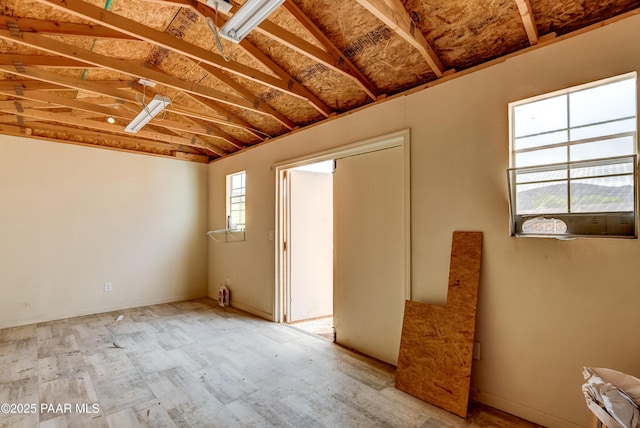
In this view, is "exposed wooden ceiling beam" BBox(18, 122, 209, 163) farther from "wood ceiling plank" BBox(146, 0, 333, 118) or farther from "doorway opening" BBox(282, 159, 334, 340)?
"wood ceiling plank" BBox(146, 0, 333, 118)

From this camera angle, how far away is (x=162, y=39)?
2.38 m

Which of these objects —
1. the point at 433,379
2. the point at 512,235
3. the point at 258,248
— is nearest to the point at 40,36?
the point at 258,248

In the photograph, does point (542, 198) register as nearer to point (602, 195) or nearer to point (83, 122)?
point (602, 195)

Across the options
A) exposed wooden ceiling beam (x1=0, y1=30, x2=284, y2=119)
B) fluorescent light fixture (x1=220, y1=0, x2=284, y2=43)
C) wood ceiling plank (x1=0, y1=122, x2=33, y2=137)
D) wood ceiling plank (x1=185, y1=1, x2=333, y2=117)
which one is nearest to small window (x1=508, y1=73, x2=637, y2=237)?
fluorescent light fixture (x1=220, y1=0, x2=284, y2=43)

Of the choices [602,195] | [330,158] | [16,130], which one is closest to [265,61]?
[330,158]

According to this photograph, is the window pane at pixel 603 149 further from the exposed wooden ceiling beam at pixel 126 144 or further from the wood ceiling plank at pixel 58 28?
the exposed wooden ceiling beam at pixel 126 144

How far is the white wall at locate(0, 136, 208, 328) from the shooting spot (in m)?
4.06

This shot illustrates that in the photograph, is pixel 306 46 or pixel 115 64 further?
pixel 115 64

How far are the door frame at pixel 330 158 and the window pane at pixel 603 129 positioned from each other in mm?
1132

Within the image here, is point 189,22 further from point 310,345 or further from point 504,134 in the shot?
point 310,345

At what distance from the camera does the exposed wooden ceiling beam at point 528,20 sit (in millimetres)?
1812

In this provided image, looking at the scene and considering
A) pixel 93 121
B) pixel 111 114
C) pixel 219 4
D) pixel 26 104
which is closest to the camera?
pixel 219 4

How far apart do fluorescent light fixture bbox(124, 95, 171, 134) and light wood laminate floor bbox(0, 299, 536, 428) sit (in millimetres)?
2444

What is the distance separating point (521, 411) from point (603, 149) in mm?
1751
